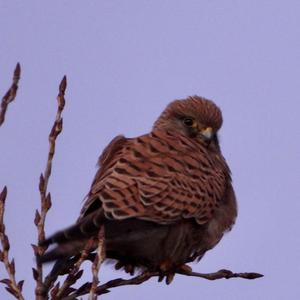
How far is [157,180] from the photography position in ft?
14.3

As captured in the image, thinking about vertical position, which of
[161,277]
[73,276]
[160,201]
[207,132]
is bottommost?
[161,277]

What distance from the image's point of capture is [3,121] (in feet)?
7.93

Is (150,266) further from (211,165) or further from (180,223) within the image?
(211,165)

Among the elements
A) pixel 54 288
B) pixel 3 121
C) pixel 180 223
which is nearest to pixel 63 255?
pixel 54 288

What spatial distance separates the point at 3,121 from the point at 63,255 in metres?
0.93

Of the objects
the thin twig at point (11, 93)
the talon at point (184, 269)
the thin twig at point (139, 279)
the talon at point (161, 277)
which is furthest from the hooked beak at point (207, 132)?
the thin twig at point (11, 93)

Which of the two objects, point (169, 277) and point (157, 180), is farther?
point (169, 277)

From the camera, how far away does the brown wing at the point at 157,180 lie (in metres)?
4.02

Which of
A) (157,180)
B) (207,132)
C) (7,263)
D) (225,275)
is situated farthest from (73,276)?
(207,132)

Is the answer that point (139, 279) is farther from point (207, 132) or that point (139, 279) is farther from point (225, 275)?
point (207, 132)

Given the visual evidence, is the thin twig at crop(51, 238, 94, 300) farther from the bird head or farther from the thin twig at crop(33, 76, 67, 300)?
the bird head

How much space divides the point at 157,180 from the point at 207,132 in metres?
1.12

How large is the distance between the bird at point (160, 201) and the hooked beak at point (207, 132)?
0.06ft

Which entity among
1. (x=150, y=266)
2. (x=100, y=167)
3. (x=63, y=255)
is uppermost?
(x=100, y=167)
